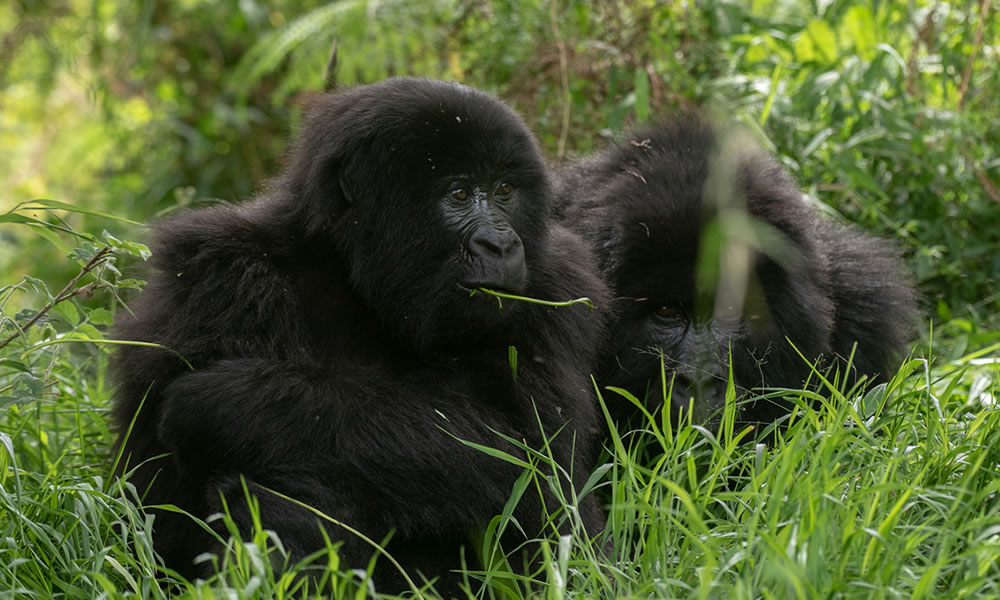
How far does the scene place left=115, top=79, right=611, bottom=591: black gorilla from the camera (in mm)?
2471

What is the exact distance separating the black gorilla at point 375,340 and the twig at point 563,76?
1664mm

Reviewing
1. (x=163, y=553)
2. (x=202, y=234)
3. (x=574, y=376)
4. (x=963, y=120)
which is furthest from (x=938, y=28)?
(x=163, y=553)

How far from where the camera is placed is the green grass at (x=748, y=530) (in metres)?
1.92

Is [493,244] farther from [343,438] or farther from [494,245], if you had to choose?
[343,438]

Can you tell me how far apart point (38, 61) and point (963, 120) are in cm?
585

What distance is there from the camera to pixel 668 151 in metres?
3.54

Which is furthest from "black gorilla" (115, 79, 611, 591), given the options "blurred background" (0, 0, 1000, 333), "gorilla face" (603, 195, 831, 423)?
"blurred background" (0, 0, 1000, 333)

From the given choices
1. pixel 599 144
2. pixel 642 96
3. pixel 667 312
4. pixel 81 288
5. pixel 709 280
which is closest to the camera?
pixel 81 288

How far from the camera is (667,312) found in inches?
131

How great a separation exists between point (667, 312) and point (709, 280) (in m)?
0.19

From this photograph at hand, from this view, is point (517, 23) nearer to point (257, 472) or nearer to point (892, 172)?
point (892, 172)

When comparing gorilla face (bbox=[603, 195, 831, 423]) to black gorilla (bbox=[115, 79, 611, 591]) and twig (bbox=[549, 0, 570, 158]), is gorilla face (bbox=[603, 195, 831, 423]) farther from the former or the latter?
twig (bbox=[549, 0, 570, 158])

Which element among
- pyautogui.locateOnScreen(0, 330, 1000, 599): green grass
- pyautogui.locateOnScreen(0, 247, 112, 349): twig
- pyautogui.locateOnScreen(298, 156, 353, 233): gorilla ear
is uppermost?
pyautogui.locateOnScreen(298, 156, 353, 233): gorilla ear

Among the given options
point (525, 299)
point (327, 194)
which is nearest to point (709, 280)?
point (525, 299)
